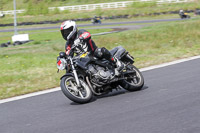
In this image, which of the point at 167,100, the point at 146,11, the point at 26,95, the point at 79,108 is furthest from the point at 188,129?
the point at 146,11

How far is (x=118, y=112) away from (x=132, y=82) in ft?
5.93

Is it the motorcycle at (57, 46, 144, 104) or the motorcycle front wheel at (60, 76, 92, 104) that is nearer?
the motorcycle front wheel at (60, 76, 92, 104)

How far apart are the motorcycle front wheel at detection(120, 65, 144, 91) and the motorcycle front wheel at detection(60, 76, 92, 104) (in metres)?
0.94

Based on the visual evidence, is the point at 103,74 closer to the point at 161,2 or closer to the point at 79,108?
the point at 79,108

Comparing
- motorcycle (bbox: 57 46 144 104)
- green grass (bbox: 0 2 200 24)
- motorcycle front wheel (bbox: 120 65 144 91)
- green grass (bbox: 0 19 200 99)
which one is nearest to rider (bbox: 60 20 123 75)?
motorcycle (bbox: 57 46 144 104)

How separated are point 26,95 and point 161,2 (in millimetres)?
44667

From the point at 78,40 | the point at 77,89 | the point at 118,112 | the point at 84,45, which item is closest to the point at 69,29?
the point at 78,40

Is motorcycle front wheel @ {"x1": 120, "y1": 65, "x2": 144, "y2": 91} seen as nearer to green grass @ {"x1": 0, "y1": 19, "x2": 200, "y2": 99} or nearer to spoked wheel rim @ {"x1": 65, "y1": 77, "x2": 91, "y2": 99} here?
spoked wheel rim @ {"x1": 65, "y1": 77, "x2": 91, "y2": 99}

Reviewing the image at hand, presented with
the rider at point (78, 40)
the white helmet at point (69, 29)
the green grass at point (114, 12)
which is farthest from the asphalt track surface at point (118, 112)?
the green grass at point (114, 12)

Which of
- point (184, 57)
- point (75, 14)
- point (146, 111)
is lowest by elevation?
point (75, 14)

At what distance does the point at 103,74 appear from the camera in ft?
21.3

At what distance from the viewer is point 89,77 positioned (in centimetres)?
639

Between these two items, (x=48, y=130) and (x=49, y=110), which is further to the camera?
(x=49, y=110)

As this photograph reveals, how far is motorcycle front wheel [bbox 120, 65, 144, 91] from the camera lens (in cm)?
691
